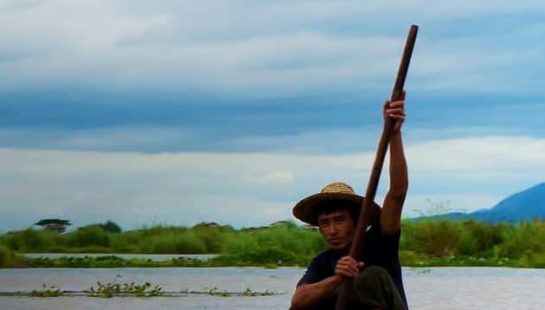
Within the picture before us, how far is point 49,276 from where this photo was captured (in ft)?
83.4

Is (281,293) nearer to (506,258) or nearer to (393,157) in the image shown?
(506,258)

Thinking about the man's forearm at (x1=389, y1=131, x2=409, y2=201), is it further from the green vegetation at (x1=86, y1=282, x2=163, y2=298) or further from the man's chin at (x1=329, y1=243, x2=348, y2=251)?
the green vegetation at (x1=86, y1=282, x2=163, y2=298)

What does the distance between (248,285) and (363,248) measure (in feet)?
52.6

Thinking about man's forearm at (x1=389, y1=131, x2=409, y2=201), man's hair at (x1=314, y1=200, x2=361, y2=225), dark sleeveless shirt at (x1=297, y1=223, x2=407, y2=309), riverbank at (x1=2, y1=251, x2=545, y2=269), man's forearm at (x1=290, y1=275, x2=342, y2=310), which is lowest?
man's forearm at (x1=290, y1=275, x2=342, y2=310)

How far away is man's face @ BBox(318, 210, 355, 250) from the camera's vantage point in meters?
6.18

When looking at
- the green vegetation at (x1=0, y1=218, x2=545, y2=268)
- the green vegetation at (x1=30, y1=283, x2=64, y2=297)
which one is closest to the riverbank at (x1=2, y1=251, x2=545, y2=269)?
the green vegetation at (x1=0, y1=218, x2=545, y2=268)

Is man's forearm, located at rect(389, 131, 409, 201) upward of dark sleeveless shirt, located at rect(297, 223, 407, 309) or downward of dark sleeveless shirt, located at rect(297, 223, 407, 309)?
upward

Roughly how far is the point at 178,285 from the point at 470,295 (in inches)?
165

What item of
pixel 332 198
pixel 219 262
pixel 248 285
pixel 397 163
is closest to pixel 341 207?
pixel 332 198

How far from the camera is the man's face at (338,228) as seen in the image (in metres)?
6.18

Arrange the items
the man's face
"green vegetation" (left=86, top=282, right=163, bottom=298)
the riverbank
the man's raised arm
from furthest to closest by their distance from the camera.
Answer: the riverbank
"green vegetation" (left=86, top=282, right=163, bottom=298)
the man's face
the man's raised arm

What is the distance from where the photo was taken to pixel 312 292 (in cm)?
619

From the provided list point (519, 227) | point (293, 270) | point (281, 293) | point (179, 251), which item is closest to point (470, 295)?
point (281, 293)

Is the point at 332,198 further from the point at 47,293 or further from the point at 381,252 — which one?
the point at 47,293
